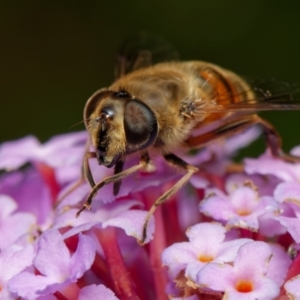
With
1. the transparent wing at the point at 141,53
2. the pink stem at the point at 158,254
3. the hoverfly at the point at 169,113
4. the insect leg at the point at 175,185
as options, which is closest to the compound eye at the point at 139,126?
the hoverfly at the point at 169,113

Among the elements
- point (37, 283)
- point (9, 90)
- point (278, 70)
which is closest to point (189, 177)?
point (37, 283)

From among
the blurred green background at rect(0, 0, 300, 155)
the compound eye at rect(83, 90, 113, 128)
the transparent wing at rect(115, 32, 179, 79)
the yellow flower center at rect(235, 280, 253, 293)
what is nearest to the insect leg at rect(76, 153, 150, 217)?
the compound eye at rect(83, 90, 113, 128)

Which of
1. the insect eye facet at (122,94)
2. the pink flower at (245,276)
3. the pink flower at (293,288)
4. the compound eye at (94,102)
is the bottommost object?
the pink flower at (293,288)

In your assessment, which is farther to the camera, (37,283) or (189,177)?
(189,177)

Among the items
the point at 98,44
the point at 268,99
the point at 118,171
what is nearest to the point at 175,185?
the point at 118,171

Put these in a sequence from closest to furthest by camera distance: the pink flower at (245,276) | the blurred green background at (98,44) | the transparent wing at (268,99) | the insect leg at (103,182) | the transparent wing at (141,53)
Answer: the pink flower at (245,276) < the insect leg at (103,182) < the transparent wing at (268,99) < the transparent wing at (141,53) < the blurred green background at (98,44)

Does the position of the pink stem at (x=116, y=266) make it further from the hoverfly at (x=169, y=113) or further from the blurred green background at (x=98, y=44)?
the blurred green background at (x=98, y=44)

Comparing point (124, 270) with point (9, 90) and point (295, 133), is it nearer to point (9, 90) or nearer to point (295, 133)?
point (295, 133)
